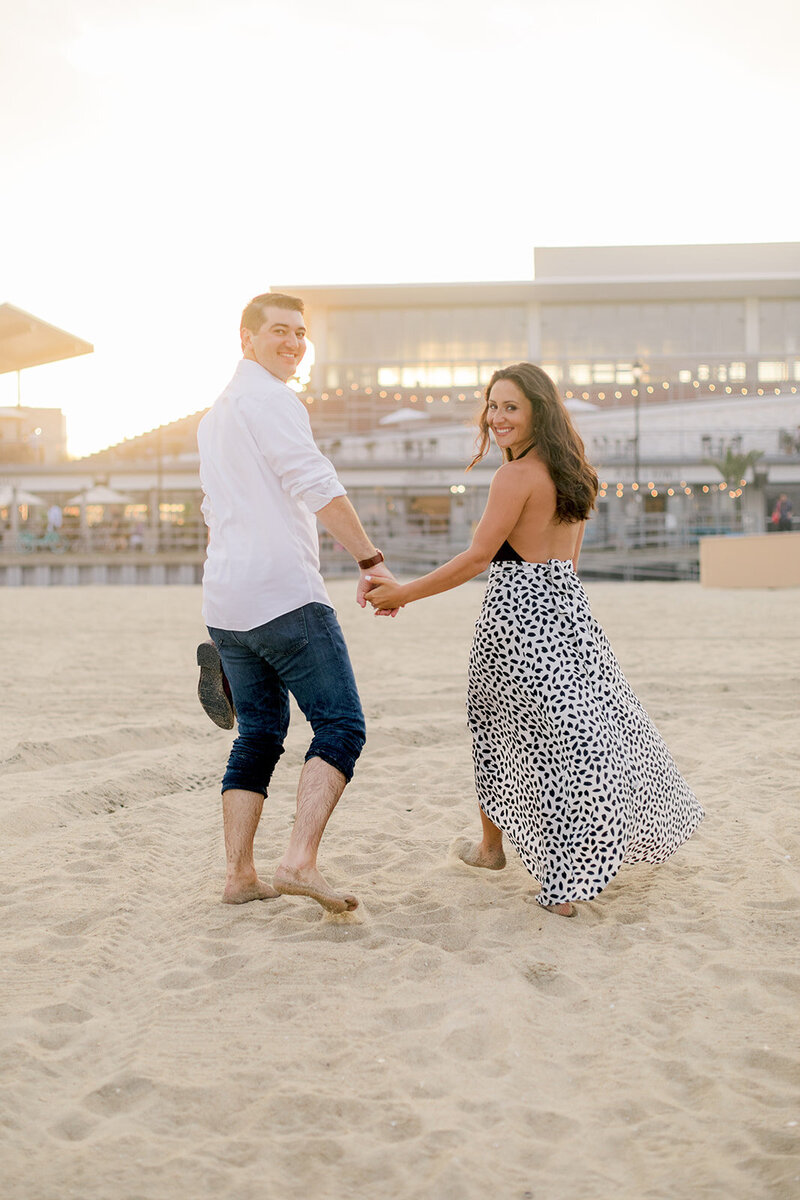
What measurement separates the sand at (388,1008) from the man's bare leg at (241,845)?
6 centimetres

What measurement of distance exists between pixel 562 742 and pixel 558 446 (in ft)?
2.97

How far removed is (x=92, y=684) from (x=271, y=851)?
16.1 feet

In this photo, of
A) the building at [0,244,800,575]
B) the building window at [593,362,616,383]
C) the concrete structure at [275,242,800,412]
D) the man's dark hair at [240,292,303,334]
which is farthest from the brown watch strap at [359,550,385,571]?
the building window at [593,362,616,383]

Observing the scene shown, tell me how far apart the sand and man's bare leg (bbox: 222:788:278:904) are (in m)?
0.06

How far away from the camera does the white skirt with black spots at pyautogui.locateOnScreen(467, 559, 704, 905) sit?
3.13m

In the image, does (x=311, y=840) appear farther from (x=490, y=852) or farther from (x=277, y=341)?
(x=277, y=341)

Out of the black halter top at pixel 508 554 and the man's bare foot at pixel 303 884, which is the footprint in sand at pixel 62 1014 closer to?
the man's bare foot at pixel 303 884

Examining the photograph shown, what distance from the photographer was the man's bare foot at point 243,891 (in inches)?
130

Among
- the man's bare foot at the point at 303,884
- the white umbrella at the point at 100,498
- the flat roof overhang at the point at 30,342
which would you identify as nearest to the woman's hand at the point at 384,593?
the man's bare foot at the point at 303,884

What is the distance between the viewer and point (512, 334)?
5191 centimetres

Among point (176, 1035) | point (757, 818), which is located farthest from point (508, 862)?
point (176, 1035)

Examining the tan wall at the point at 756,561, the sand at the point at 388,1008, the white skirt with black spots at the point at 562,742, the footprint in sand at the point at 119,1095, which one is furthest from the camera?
the tan wall at the point at 756,561

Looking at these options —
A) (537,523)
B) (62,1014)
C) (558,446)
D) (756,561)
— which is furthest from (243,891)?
(756,561)

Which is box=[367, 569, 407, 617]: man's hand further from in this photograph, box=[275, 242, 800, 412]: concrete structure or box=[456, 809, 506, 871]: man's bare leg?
box=[275, 242, 800, 412]: concrete structure
